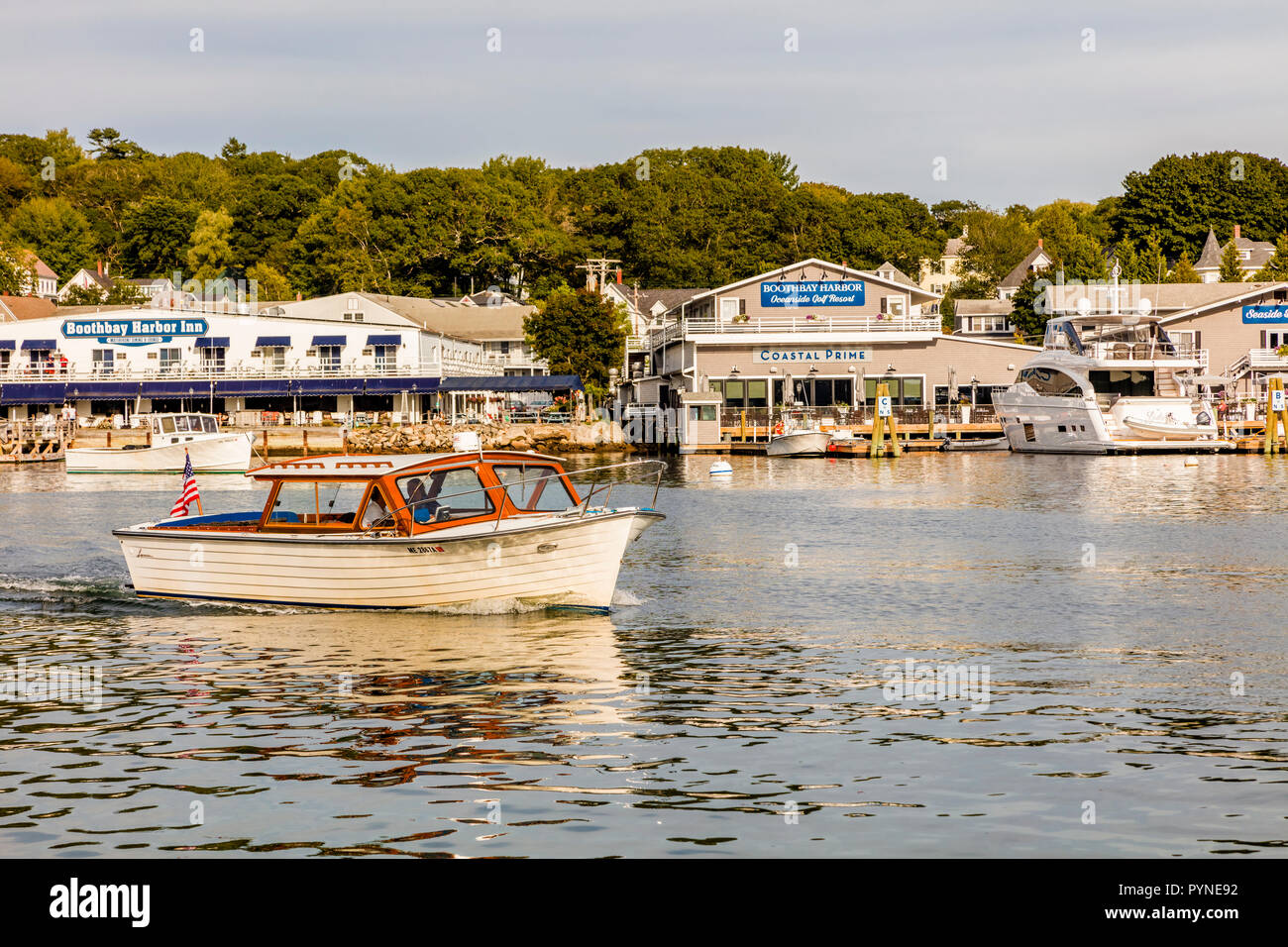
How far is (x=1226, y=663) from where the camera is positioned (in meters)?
18.0

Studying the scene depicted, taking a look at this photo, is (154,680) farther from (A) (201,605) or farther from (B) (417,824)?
(B) (417,824)

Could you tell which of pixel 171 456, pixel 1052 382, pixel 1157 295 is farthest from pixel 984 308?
pixel 171 456

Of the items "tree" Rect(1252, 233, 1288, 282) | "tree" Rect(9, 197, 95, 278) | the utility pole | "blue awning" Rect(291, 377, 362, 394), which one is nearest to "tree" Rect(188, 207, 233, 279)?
"tree" Rect(9, 197, 95, 278)

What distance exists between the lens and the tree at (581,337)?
3866 inches

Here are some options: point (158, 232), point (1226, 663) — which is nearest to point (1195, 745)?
point (1226, 663)

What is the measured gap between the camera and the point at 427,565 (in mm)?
21500

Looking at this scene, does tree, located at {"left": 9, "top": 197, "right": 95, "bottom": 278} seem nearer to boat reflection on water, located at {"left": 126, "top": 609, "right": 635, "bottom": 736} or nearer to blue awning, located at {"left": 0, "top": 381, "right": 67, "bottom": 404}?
blue awning, located at {"left": 0, "top": 381, "right": 67, "bottom": 404}

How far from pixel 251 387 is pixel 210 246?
59.4 metres

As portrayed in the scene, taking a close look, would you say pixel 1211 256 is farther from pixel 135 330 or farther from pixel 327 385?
pixel 135 330

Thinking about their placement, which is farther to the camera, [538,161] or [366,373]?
[538,161]

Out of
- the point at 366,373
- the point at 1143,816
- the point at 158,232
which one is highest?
the point at 158,232

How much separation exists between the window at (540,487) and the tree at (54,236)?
155353mm
